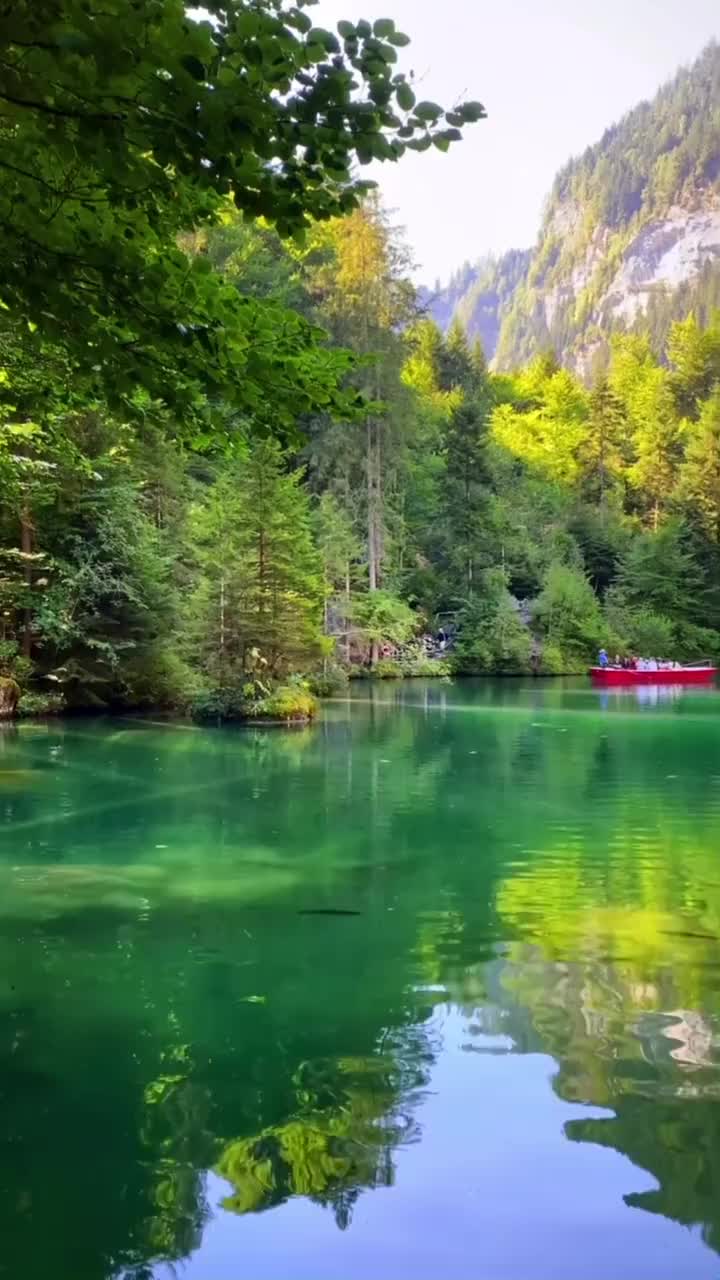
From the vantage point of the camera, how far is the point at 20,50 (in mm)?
2850

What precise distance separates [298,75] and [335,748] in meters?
15.3

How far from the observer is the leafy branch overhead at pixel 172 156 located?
272 cm

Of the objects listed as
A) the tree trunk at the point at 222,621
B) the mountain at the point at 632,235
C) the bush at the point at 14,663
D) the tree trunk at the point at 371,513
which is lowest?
the bush at the point at 14,663

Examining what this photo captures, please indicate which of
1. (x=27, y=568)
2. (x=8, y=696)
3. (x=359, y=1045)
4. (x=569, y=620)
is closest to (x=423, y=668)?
(x=569, y=620)

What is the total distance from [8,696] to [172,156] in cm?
1971

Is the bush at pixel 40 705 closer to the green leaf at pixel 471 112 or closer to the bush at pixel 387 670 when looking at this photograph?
the bush at pixel 387 670

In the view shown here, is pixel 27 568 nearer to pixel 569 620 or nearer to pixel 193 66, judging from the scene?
pixel 193 66

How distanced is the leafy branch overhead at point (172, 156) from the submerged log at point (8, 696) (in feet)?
59.3

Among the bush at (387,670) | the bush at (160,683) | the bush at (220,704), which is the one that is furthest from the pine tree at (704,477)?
the bush at (220,704)

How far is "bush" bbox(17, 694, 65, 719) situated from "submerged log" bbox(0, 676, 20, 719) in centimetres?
24

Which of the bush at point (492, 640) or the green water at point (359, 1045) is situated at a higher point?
the bush at point (492, 640)

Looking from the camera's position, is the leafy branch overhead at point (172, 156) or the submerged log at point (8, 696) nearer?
the leafy branch overhead at point (172, 156)

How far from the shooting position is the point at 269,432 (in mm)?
4520

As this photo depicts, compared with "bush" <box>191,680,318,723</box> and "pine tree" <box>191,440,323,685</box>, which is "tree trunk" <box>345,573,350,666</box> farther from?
"bush" <box>191,680,318,723</box>
